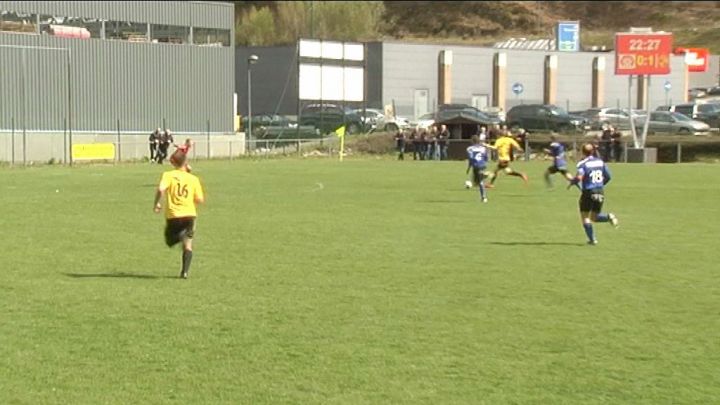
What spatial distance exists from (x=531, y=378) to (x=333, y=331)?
2415mm

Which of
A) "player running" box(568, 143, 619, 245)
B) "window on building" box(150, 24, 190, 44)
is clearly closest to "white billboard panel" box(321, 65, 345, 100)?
"window on building" box(150, 24, 190, 44)

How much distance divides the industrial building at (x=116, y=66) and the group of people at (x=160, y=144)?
423 cm

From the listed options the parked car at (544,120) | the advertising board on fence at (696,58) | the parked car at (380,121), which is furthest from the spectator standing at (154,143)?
the advertising board on fence at (696,58)

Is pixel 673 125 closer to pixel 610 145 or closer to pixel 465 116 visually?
pixel 610 145

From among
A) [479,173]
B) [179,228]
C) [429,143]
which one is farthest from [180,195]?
[429,143]

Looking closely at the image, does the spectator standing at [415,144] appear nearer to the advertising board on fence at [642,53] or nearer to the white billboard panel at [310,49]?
the advertising board on fence at [642,53]

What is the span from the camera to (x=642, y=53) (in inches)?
2201

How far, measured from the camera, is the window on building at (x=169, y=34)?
5956 cm

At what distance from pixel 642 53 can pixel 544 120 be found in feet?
30.9

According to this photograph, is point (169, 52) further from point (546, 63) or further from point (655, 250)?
point (655, 250)

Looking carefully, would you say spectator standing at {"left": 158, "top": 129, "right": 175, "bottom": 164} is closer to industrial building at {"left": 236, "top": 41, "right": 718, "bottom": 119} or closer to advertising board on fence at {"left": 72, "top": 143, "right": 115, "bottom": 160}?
advertising board on fence at {"left": 72, "top": 143, "right": 115, "bottom": 160}

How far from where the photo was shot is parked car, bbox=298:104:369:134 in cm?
6862

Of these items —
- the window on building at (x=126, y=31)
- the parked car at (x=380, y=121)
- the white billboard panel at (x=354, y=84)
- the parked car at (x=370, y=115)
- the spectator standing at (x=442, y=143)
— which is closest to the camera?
the window on building at (x=126, y=31)

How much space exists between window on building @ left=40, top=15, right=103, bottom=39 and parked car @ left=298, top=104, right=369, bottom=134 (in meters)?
15.2
